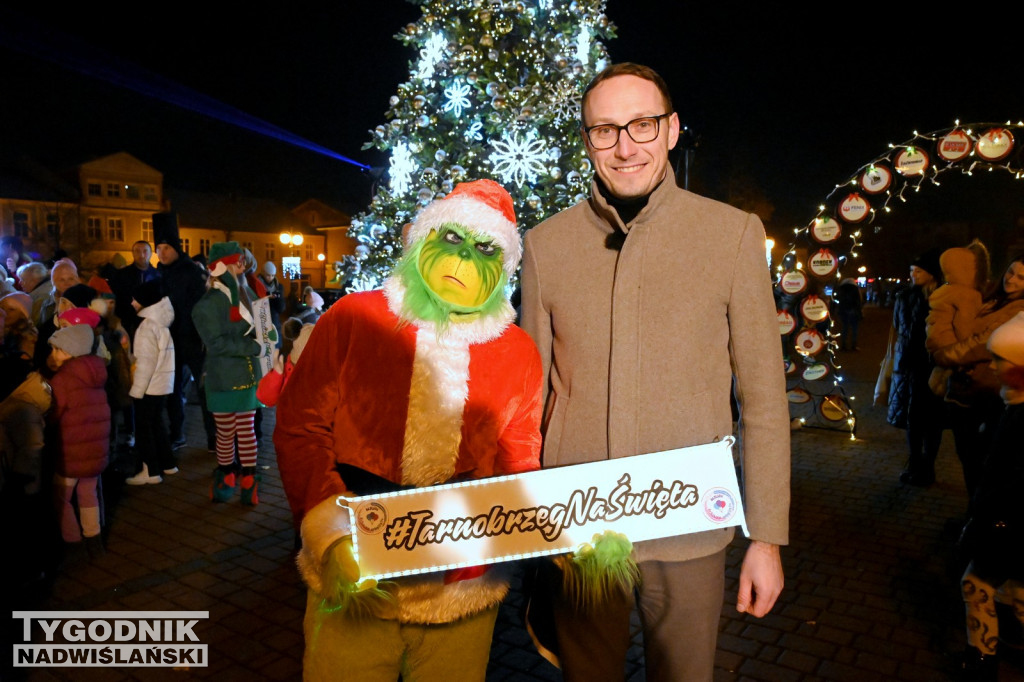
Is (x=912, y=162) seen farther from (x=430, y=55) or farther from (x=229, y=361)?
(x=229, y=361)

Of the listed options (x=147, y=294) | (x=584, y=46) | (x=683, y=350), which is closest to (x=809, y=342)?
(x=584, y=46)

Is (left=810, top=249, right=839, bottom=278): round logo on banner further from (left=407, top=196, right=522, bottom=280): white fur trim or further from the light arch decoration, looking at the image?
(left=407, top=196, right=522, bottom=280): white fur trim

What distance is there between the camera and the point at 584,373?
6.74 ft

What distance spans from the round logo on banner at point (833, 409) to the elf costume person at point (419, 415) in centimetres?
806

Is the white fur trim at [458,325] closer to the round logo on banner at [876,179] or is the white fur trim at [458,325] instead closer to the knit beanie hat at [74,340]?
the knit beanie hat at [74,340]

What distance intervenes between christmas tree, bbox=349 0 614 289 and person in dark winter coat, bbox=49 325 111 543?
Answer: 12.3 feet

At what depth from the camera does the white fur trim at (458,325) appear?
6.79 ft

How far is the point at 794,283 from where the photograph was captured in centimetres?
923

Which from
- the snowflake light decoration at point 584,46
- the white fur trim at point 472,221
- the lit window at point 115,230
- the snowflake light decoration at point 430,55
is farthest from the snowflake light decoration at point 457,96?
the lit window at point 115,230

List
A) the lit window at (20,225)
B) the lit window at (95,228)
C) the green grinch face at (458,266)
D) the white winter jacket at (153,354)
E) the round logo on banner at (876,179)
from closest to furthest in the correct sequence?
the green grinch face at (458,266) → the white winter jacket at (153,354) → the round logo on banner at (876,179) → the lit window at (20,225) → the lit window at (95,228)

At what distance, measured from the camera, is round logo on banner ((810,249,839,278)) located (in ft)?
29.7

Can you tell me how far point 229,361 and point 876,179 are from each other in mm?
7907

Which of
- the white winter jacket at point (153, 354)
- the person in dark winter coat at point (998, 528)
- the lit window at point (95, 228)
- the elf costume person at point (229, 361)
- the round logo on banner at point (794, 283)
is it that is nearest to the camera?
→ the person in dark winter coat at point (998, 528)

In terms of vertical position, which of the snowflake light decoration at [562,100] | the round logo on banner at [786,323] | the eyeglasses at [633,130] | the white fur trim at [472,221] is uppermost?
the snowflake light decoration at [562,100]
